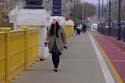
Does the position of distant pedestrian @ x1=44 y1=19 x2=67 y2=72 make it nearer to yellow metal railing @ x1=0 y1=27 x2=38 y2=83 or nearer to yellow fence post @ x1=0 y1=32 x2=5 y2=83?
yellow metal railing @ x1=0 y1=27 x2=38 y2=83

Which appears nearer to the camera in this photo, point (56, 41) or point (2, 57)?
point (2, 57)

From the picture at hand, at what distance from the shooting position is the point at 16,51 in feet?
47.5

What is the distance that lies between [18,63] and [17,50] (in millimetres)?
452

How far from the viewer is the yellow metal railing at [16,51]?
11.9 metres

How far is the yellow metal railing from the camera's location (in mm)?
11931

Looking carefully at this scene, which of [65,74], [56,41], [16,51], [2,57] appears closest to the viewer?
[2,57]

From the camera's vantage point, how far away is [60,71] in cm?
1616

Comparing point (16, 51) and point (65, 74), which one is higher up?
point (16, 51)

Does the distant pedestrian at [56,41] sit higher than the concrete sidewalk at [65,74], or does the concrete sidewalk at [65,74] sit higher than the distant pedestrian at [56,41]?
the distant pedestrian at [56,41]

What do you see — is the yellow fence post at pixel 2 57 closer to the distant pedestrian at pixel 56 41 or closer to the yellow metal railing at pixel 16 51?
the yellow metal railing at pixel 16 51

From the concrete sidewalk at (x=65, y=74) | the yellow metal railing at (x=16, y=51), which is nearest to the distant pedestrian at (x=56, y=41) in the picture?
the concrete sidewalk at (x=65, y=74)

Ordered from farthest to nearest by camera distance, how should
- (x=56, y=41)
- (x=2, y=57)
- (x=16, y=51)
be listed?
(x=56, y=41), (x=16, y=51), (x=2, y=57)

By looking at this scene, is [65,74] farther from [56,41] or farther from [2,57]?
[2,57]

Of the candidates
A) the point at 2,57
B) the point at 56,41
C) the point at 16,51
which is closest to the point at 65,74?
the point at 56,41
